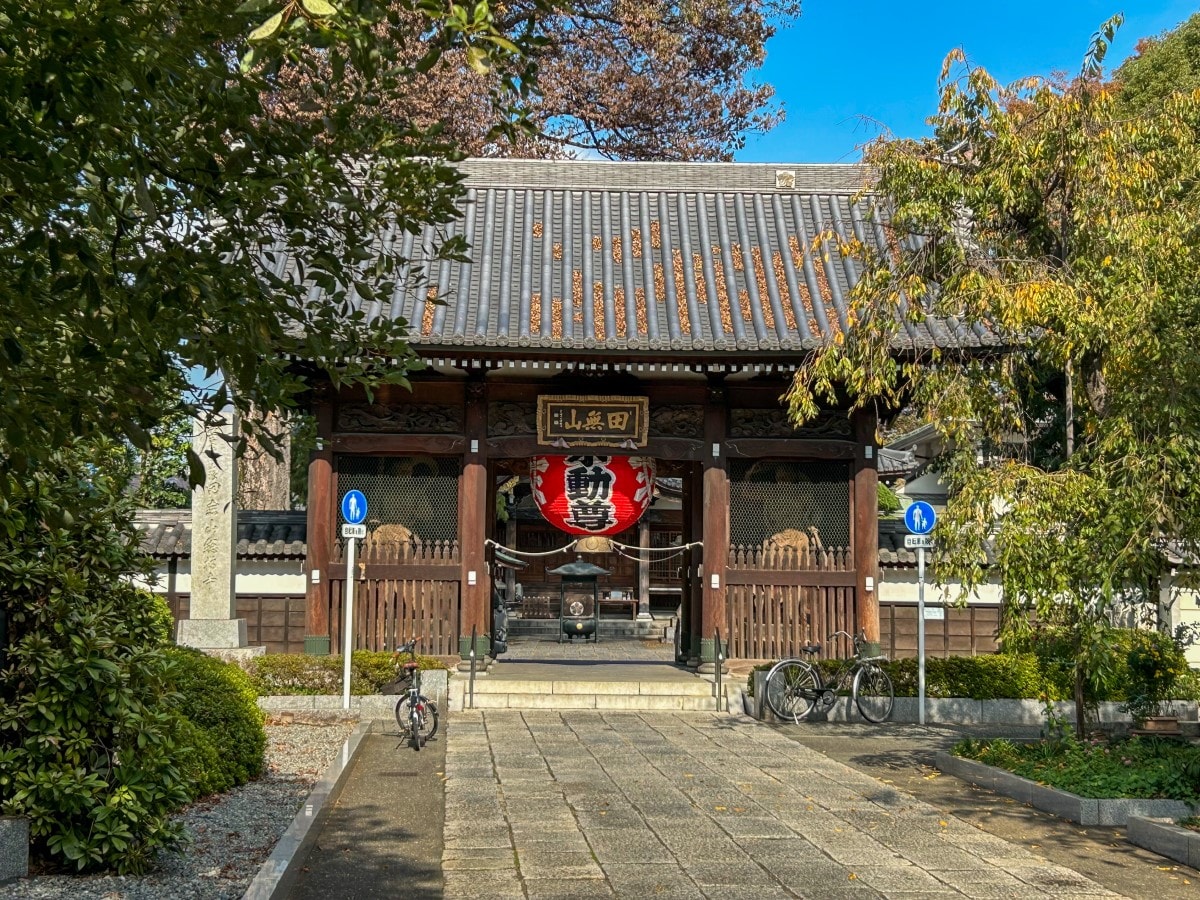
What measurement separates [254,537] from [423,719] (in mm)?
6391

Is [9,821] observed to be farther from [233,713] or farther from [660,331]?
[660,331]

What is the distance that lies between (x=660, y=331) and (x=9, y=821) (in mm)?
10849

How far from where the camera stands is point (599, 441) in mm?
15969

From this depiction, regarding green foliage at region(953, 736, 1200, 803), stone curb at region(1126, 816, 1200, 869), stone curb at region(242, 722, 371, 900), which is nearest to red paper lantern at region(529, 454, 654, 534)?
green foliage at region(953, 736, 1200, 803)

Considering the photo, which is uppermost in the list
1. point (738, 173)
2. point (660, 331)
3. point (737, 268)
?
point (738, 173)

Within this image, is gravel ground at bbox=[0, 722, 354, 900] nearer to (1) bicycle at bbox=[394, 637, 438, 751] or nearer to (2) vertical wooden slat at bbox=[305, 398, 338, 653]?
(1) bicycle at bbox=[394, 637, 438, 751]

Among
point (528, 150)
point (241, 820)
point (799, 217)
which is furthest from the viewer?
point (528, 150)

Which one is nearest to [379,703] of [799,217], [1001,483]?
[1001,483]

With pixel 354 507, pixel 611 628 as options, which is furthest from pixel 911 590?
pixel 611 628

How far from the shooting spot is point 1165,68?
85.8 feet

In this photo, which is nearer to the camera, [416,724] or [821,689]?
[416,724]

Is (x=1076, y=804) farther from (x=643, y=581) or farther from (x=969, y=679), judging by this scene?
(x=643, y=581)

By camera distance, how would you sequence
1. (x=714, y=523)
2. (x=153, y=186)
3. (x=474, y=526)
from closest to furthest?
(x=153, y=186), (x=474, y=526), (x=714, y=523)

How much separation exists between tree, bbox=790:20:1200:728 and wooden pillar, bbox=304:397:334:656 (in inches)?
268
